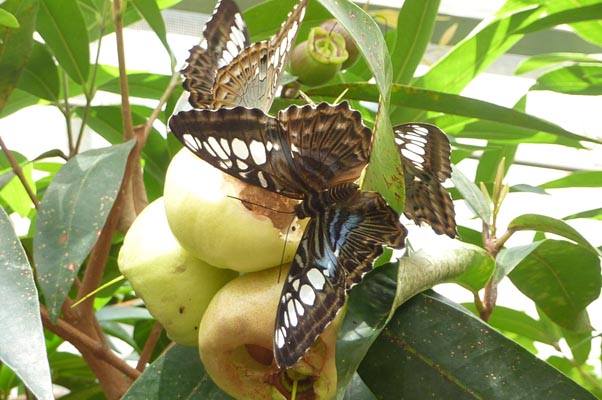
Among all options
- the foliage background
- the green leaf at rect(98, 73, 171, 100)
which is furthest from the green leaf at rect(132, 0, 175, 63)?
the green leaf at rect(98, 73, 171, 100)

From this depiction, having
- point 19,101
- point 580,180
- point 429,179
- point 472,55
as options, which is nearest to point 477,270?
point 429,179

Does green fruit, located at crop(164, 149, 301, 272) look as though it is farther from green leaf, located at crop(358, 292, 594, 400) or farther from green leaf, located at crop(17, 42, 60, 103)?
green leaf, located at crop(17, 42, 60, 103)

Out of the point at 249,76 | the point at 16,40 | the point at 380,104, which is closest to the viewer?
the point at 380,104

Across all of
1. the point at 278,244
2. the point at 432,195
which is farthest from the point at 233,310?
the point at 432,195

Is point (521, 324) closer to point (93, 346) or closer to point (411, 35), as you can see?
point (411, 35)

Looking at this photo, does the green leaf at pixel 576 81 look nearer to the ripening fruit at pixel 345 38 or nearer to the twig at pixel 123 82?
the ripening fruit at pixel 345 38

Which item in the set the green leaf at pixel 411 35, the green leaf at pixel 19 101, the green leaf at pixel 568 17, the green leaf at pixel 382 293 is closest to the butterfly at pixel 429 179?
the green leaf at pixel 382 293
